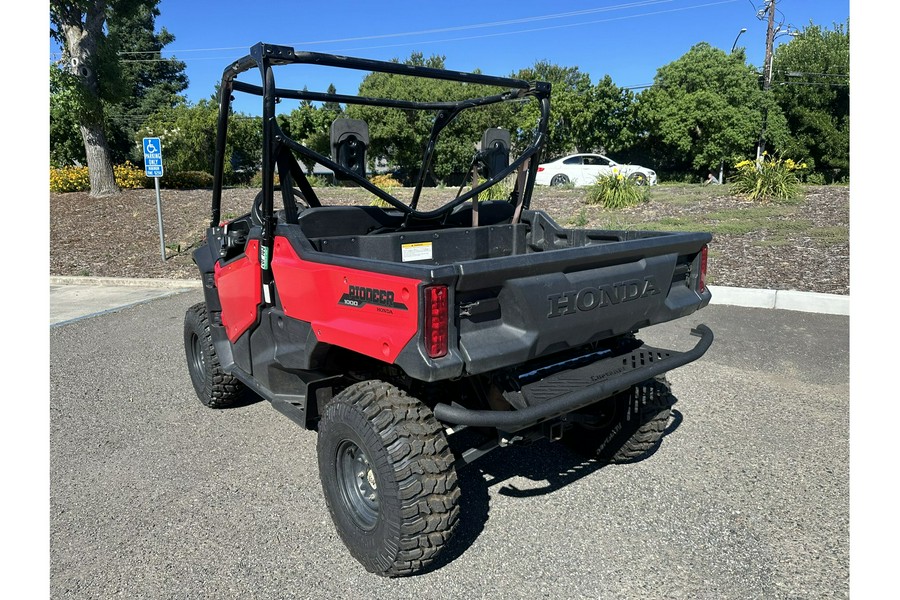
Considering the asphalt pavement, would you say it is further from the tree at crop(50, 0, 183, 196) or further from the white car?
the white car

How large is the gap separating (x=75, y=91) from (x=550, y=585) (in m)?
14.9

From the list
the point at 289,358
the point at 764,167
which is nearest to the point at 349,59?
the point at 289,358

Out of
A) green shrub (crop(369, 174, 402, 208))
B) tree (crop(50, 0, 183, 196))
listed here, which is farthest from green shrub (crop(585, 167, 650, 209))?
tree (crop(50, 0, 183, 196))

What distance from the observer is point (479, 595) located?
8.46ft

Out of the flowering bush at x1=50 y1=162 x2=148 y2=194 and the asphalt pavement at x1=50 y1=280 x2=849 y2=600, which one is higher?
the flowering bush at x1=50 y1=162 x2=148 y2=194

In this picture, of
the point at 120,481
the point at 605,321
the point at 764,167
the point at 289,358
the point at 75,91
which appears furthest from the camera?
the point at 75,91

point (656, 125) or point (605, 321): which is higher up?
point (656, 125)

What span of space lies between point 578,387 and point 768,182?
11242 millimetres

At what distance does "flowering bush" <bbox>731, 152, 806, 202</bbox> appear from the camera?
39.6 ft

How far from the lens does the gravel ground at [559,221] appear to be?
8.18 metres

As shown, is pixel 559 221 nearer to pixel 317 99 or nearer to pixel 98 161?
pixel 317 99

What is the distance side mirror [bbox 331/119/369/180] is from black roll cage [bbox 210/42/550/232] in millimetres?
224

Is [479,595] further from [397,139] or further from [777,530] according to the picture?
[397,139]

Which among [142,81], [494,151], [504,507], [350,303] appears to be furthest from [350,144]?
[142,81]
